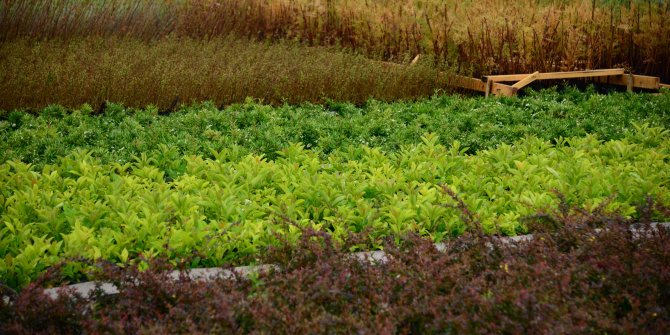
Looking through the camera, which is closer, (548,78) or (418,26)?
(548,78)

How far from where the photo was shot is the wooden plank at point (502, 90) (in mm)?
8836

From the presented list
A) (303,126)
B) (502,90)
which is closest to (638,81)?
(502,90)

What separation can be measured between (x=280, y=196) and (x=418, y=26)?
23.5 ft

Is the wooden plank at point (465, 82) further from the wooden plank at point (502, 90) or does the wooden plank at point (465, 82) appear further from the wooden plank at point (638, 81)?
the wooden plank at point (638, 81)

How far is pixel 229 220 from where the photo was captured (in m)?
4.26

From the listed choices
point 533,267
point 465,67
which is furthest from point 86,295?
point 465,67

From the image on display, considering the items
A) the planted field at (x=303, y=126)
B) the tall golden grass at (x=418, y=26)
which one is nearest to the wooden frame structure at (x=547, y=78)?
the tall golden grass at (x=418, y=26)

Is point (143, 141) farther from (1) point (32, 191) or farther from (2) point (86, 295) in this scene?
(2) point (86, 295)

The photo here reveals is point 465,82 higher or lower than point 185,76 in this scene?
lower

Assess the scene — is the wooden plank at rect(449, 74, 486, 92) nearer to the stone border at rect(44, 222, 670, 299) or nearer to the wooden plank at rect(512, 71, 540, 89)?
the wooden plank at rect(512, 71, 540, 89)

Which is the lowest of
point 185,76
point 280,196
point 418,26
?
point 280,196

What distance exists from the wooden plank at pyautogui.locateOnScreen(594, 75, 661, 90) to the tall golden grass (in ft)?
1.31

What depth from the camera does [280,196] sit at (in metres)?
4.57

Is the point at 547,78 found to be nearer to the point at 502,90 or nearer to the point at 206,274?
the point at 502,90
